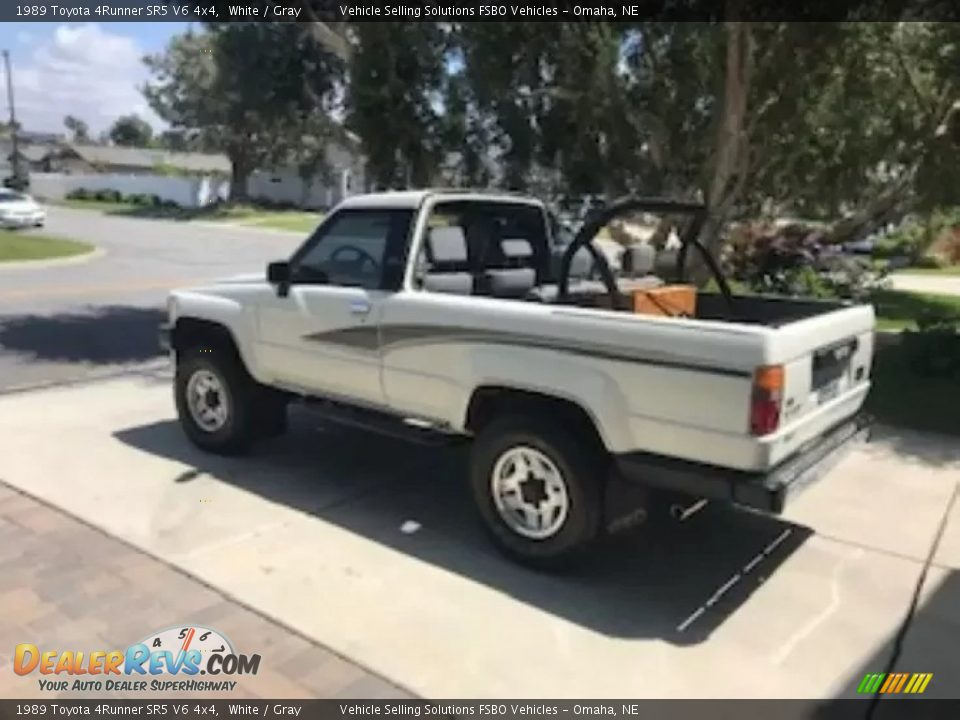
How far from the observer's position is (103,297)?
14.1 m

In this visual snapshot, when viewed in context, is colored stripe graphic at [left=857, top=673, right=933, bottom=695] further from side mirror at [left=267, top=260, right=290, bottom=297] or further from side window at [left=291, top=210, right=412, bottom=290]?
side mirror at [left=267, top=260, right=290, bottom=297]

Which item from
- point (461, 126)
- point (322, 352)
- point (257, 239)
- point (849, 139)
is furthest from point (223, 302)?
point (257, 239)

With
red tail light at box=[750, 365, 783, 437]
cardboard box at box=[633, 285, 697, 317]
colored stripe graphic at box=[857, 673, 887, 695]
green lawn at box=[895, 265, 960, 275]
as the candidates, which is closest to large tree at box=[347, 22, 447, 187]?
cardboard box at box=[633, 285, 697, 317]

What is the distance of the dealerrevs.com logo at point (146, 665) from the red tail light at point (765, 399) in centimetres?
230

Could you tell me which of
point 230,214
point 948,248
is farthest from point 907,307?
point 230,214

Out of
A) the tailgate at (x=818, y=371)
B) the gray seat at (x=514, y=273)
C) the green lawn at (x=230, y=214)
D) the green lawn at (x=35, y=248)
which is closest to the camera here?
the tailgate at (x=818, y=371)

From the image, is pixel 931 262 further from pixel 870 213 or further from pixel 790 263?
pixel 870 213

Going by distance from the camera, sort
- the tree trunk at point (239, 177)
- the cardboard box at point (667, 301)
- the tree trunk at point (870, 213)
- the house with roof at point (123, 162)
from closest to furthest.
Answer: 1. the cardboard box at point (667, 301)
2. the tree trunk at point (870, 213)
3. the tree trunk at point (239, 177)
4. the house with roof at point (123, 162)

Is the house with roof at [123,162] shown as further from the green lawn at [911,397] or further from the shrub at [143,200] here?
the green lawn at [911,397]

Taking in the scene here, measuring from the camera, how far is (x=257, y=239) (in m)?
29.6

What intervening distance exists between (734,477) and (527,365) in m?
1.11

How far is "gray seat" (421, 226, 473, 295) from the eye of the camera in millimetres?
4867

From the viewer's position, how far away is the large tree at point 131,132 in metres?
123

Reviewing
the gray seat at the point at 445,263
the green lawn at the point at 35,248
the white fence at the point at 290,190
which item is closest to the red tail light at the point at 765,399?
the gray seat at the point at 445,263
